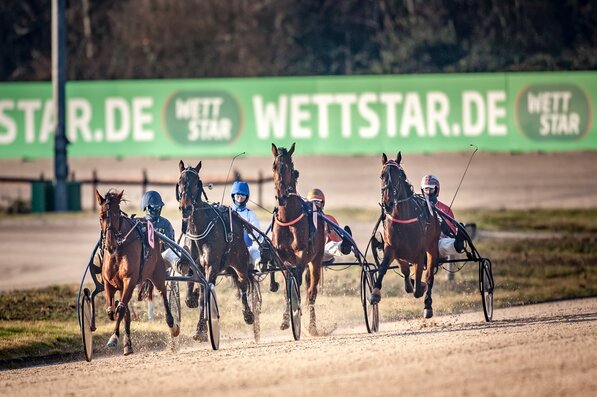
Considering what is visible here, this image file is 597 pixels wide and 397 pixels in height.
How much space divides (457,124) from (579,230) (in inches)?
262

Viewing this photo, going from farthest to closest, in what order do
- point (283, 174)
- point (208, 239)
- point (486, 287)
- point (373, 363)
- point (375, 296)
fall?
1. point (486, 287)
2. point (375, 296)
3. point (283, 174)
4. point (208, 239)
5. point (373, 363)

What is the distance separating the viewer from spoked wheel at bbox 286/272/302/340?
14109 millimetres

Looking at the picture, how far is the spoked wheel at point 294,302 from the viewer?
1411cm

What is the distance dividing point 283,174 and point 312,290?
1.55 metres

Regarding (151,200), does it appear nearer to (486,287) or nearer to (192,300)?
(192,300)

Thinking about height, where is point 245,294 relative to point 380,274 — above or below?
below

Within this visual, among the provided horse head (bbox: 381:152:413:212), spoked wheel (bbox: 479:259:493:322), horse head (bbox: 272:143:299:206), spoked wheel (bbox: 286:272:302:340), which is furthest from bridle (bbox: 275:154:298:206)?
spoked wheel (bbox: 479:259:493:322)

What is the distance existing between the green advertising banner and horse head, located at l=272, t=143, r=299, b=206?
19.0 metres

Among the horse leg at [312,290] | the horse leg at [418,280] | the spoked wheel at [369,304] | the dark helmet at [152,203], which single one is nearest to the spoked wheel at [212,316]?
the dark helmet at [152,203]

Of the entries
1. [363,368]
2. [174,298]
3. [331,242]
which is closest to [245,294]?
[174,298]

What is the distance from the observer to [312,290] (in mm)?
14961

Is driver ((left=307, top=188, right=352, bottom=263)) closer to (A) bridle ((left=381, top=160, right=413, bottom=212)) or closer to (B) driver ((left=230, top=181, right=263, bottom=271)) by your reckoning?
(B) driver ((left=230, top=181, right=263, bottom=271))

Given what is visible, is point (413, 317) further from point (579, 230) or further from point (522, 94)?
point (522, 94)

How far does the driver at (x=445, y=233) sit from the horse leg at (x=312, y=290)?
138 cm
